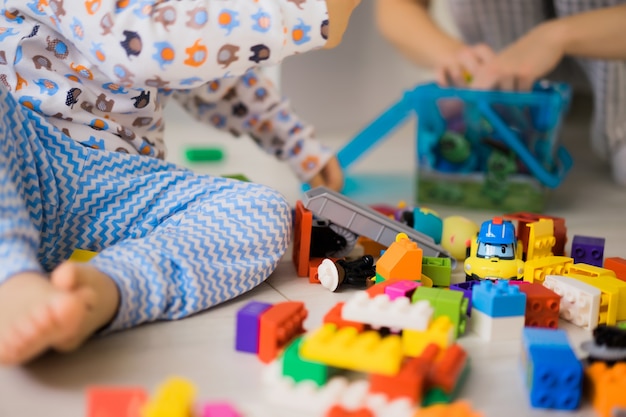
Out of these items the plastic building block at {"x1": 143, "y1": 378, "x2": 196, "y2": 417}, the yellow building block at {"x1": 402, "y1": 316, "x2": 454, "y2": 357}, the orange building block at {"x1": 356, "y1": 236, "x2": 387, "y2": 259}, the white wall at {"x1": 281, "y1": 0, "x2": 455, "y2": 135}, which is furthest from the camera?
the white wall at {"x1": 281, "y1": 0, "x2": 455, "y2": 135}

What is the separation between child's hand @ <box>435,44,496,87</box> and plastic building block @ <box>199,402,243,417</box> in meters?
0.91

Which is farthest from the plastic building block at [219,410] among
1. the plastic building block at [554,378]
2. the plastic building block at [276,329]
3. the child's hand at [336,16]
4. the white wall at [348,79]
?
the white wall at [348,79]

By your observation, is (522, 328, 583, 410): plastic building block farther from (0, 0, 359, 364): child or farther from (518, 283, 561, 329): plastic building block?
(0, 0, 359, 364): child

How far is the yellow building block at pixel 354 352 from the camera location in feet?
1.89

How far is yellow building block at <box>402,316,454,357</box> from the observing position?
64 centimetres

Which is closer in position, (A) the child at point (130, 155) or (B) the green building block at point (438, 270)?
(A) the child at point (130, 155)

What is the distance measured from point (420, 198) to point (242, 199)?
1.76ft

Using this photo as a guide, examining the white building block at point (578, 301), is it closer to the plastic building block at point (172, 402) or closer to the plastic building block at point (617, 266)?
the plastic building block at point (617, 266)

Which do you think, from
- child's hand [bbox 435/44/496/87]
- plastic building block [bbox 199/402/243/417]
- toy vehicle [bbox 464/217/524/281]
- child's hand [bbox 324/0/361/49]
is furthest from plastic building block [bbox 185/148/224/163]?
plastic building block [bbox 199/402/243/417]

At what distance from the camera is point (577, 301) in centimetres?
75

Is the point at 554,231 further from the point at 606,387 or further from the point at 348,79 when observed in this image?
the point at 348,79

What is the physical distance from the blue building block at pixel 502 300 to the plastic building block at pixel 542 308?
0.02 m

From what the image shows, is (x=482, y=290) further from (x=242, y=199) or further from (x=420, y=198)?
(x=420, y=198)

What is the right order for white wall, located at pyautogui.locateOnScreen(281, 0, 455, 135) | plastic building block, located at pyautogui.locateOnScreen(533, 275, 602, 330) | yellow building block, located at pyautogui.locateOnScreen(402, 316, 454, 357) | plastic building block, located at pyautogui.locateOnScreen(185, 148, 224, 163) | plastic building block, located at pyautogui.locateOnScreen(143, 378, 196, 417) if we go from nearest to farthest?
plastic building block, located at pyautogui.locateOnScreen(143, 378, 196, 417)
yellow building block, located at pyautogui.locateOnScreen(402, 316, 454, 357)
plastic building block, located at pyautogui.locateOnScreen(533, 275, 602, 330)
plastic building block, located at pyautogui.locateOnScreen(185, 148, 224, 163)
white wall, located at pyautogui.locateOnScreen(281, 0, 455, 135)
